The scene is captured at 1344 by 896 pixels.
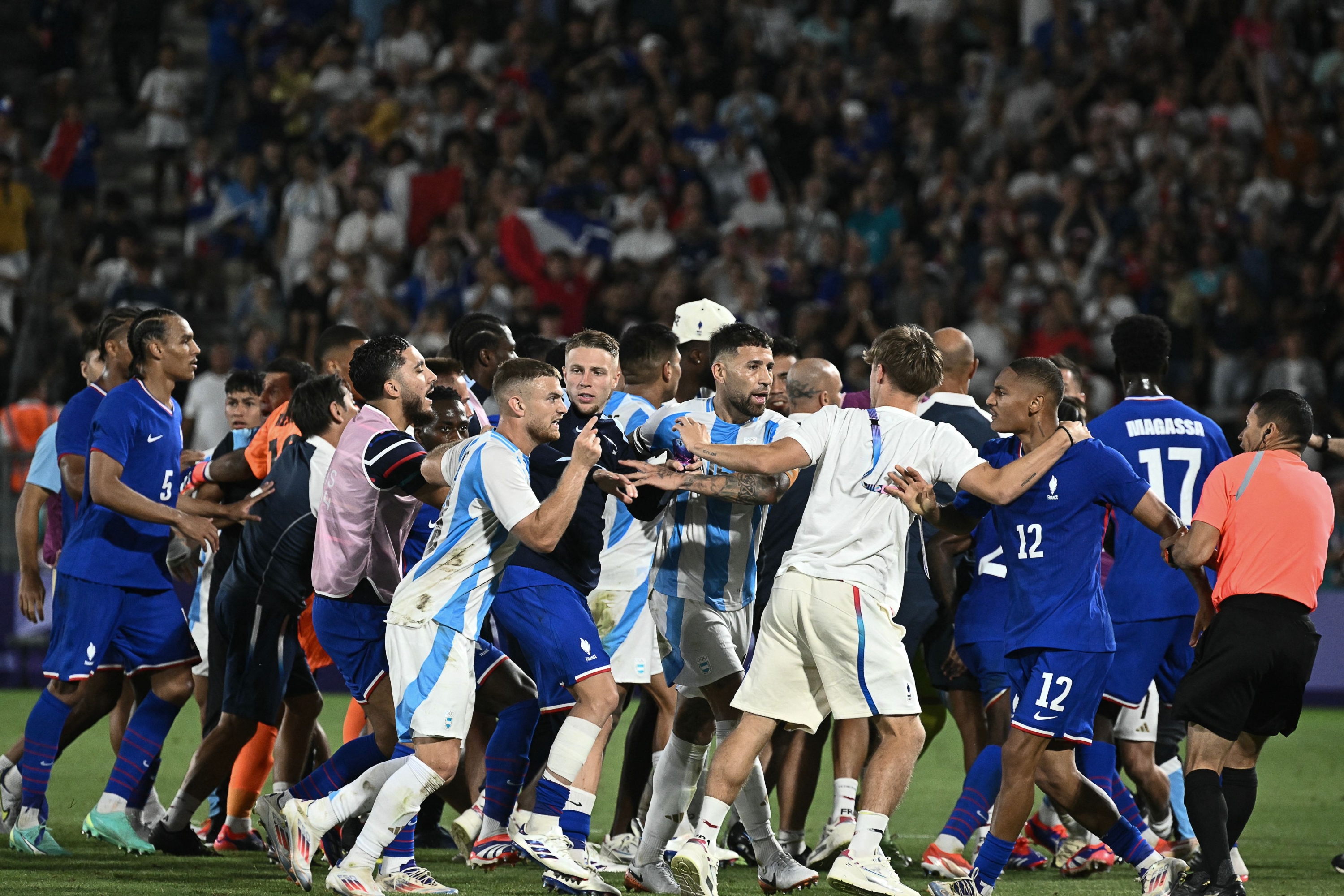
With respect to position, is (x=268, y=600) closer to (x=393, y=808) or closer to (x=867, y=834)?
(x=393, y=808)

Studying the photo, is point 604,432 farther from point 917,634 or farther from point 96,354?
point 96,354

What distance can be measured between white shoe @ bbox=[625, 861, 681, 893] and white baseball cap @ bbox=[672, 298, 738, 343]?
9.30ft

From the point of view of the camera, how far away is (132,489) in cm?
783

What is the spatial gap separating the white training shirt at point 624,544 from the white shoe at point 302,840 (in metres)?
1.97

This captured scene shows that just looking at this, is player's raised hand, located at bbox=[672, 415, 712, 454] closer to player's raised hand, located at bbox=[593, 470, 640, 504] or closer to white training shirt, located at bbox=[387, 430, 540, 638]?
player's raised hand, located at bbox=[593, 470, 640, 504]

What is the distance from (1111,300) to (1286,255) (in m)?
2.48

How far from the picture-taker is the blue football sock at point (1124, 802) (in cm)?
732

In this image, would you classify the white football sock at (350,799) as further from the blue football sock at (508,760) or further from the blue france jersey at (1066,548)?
the blue france jersey at (1066,548)

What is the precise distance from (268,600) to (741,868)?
2651mm

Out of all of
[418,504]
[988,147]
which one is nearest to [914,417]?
[418,504]

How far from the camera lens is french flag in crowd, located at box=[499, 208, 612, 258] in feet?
57.1

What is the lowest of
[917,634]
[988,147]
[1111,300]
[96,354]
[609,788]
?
[609,788]

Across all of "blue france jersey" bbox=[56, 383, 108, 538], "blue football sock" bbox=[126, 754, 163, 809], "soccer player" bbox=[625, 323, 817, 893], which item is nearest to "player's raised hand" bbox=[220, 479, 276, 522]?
"blue france jersey" bbox=[56, 383, 108, 538]

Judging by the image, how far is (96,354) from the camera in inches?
341
